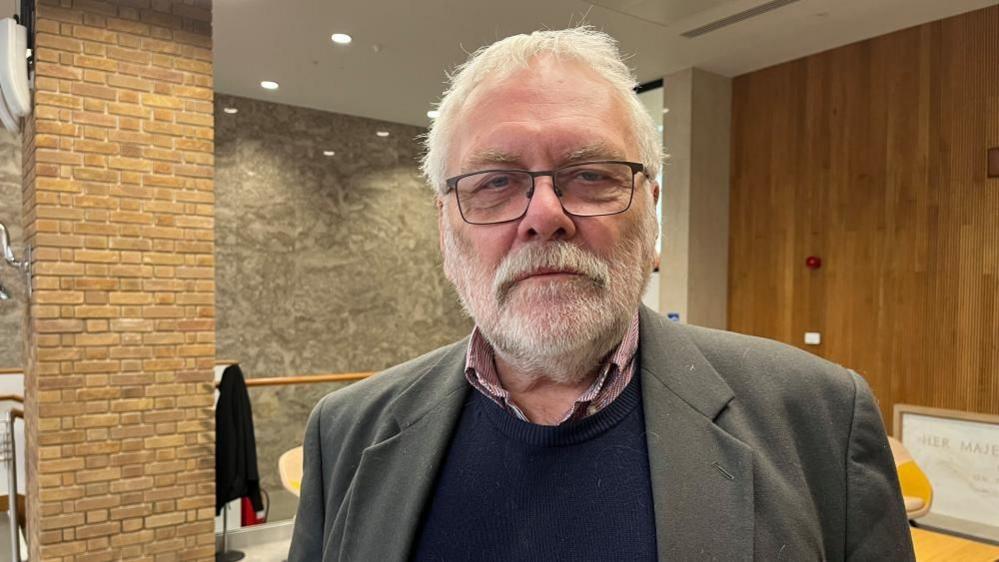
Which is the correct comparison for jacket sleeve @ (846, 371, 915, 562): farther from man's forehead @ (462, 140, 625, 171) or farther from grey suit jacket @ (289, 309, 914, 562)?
man's forehead @ (462, 140, 625, 171)

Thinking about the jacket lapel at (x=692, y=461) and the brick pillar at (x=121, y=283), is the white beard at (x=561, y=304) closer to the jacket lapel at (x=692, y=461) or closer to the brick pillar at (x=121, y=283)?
the jacket lapel at (x=692, y=461)

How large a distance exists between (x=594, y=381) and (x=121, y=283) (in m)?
3.29

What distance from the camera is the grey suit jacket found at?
89 cm

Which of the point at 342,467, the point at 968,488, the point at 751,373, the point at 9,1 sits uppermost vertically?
the point at 9,1

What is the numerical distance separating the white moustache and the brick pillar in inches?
128

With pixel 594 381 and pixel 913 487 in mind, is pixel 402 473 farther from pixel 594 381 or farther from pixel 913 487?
pixel 913 487

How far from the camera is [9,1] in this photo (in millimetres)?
4855

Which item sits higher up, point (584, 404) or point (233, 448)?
point (584, 404)

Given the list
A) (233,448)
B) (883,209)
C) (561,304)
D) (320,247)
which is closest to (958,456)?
(883,209)

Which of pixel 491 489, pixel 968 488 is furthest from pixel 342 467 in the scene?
pixel 968 488

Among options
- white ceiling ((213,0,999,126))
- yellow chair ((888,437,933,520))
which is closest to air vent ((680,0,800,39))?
white ceiling ((213,0,999,126))

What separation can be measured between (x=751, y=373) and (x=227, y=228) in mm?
7041

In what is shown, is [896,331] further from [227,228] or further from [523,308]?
[227,228]

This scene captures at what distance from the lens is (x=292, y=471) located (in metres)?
3.87
